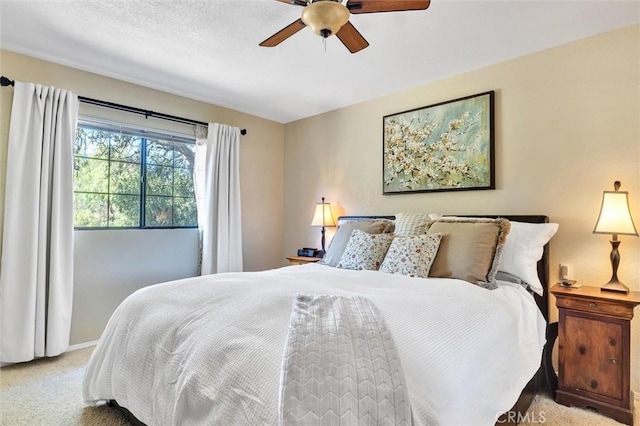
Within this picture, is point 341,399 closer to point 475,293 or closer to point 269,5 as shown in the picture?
point 475,293

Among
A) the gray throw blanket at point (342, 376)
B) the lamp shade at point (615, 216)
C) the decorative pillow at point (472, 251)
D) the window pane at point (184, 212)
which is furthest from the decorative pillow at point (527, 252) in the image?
the window pane at point (184, 212)

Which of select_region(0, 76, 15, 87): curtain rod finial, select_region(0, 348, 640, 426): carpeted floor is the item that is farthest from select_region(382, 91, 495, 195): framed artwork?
select_region(0, 76, 15, 87): curtain rod finial

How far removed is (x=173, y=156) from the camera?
11.8 feet

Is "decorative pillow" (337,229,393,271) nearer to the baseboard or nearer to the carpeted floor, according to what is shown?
the carpeted floor

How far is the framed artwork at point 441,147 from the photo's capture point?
2.85 meters

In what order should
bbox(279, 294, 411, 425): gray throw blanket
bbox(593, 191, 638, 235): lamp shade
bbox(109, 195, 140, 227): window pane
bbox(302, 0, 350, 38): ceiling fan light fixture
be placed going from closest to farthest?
bbox(279, 294, 411, 425): gray throw blanket
bbox(302, 0, 350, 38): ceiling fan light fixture
bbox(593, 191, 638, 235): lamp shade
bbox(109, 195, 140, 227): window pane

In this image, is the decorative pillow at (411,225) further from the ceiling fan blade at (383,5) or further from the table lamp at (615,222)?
the ceiling fan blade at (383,5)

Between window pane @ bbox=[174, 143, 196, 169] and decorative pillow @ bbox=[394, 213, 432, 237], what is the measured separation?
2.33 meters

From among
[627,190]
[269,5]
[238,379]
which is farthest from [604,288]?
[269,5]

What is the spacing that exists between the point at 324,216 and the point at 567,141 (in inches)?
89.3

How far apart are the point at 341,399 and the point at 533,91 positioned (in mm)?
2774

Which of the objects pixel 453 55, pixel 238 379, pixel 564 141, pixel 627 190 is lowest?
pixel 238 379

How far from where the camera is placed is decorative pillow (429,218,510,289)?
2.15 meters

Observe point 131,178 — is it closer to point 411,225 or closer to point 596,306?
point 411,225
